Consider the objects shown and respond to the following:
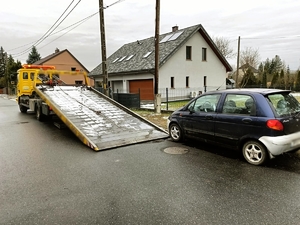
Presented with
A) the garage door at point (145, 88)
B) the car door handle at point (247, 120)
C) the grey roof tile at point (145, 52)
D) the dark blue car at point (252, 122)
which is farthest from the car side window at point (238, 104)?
the garage door at point (145, 88)

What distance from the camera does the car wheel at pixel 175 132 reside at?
6834 millimetres

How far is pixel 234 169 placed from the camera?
4680 mm

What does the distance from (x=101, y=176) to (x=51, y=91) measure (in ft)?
26.6

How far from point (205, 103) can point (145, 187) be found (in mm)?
3035

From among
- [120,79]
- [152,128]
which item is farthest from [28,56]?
[152,128]

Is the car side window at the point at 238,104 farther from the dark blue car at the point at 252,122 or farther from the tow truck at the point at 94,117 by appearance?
the tow truck at the point at 94,117

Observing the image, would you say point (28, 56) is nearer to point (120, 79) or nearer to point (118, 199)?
point (120, 79)

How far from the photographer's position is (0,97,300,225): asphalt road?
3062 millimetres

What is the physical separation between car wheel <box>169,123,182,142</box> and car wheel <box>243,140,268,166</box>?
215 centimetres

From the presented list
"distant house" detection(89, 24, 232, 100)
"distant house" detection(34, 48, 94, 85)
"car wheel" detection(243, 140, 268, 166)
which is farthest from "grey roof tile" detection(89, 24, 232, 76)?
"distant house" detection(34, 48, 94, 85)

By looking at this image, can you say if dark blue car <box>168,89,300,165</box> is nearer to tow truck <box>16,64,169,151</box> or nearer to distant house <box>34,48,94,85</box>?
tow truck <box>16,64,169,151</box>

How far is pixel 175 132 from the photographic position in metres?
6.97

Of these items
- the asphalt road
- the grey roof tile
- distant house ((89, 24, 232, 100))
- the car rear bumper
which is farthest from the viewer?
distant house ((89, 24, 232, 100))

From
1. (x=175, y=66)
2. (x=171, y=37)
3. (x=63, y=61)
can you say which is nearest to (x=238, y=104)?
(x=175, y=66)
